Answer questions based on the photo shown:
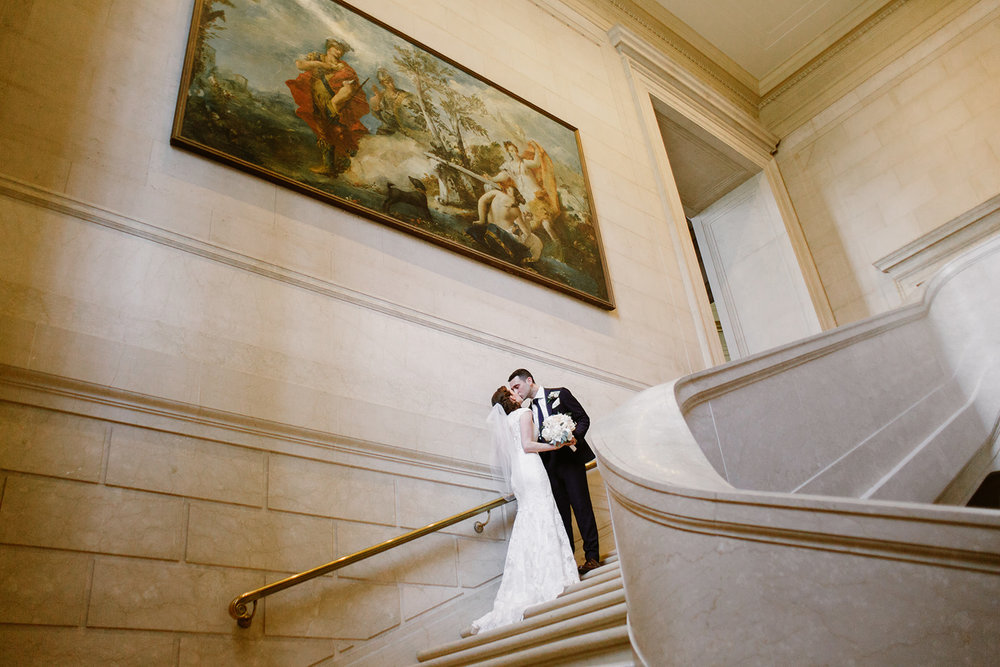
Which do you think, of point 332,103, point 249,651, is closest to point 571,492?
point 249,651

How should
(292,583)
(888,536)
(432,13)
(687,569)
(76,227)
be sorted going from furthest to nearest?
(432,13) < (76,227) < (292,583) < (687,569) < (888,536)

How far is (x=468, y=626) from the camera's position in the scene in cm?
586

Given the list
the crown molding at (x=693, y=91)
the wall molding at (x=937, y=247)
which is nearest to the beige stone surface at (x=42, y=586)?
the wall molding at (x=937, y=247)

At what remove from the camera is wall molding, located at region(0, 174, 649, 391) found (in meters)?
5.46

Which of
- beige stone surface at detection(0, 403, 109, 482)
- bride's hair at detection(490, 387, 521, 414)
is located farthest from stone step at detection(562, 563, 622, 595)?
beige stone surface at detection(0, 403, 109, 482)

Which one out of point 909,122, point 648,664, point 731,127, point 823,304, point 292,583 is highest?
point 731,127

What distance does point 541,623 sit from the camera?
4.33 meters

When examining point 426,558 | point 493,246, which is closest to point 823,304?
point 493,246

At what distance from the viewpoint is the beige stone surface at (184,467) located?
4.89 m

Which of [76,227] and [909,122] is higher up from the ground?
[909,122]

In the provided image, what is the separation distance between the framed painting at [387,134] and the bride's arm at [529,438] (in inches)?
85.4

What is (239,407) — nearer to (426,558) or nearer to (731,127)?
(426,558)

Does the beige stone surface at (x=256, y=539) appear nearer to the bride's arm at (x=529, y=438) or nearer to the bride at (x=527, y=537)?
the bride at (x=527, y=537)

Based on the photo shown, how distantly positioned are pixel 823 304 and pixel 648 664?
10.8 m
